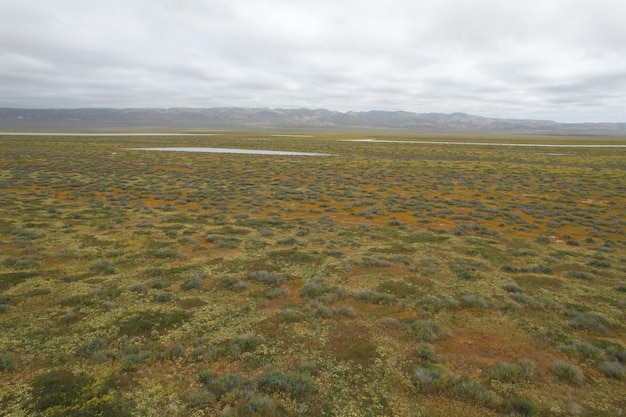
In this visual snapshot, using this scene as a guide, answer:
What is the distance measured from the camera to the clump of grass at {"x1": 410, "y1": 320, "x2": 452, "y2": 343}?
939cm

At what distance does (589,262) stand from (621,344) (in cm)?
787

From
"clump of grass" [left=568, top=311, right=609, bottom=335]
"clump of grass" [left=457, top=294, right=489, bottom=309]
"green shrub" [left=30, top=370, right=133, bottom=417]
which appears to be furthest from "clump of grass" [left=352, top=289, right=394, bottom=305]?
"green shrub" [left=30, top=370, right=133, bottom=417]

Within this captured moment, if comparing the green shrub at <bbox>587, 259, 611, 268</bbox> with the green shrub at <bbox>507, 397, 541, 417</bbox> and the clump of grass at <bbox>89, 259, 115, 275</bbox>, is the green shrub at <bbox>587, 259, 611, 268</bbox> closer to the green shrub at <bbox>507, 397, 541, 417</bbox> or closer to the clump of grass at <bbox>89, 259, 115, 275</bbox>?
the green shrub at <bbox>507, 397, 541, 417</bbox>

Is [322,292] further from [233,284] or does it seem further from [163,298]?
[163,298]

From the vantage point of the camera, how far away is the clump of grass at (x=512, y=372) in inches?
310

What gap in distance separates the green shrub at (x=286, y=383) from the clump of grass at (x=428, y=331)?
3.74 metres

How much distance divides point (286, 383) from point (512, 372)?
546 centimetres

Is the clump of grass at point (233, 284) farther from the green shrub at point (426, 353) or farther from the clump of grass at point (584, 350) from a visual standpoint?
the clump of grass at point (584, 350)

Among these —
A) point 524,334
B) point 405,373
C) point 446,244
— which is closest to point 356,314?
point 405,373

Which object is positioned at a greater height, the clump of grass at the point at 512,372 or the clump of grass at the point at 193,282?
the clump of grass at the point at 512,372

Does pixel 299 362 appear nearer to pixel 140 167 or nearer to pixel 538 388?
pixel 538 388

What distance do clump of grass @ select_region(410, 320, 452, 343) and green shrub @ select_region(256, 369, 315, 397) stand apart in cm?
374

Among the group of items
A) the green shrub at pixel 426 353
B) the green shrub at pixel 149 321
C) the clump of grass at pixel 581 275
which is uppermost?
the clump of grass at pixel 581 275

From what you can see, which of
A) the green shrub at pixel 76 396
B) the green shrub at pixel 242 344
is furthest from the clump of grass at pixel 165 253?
the green shrub at pixel 76 396
